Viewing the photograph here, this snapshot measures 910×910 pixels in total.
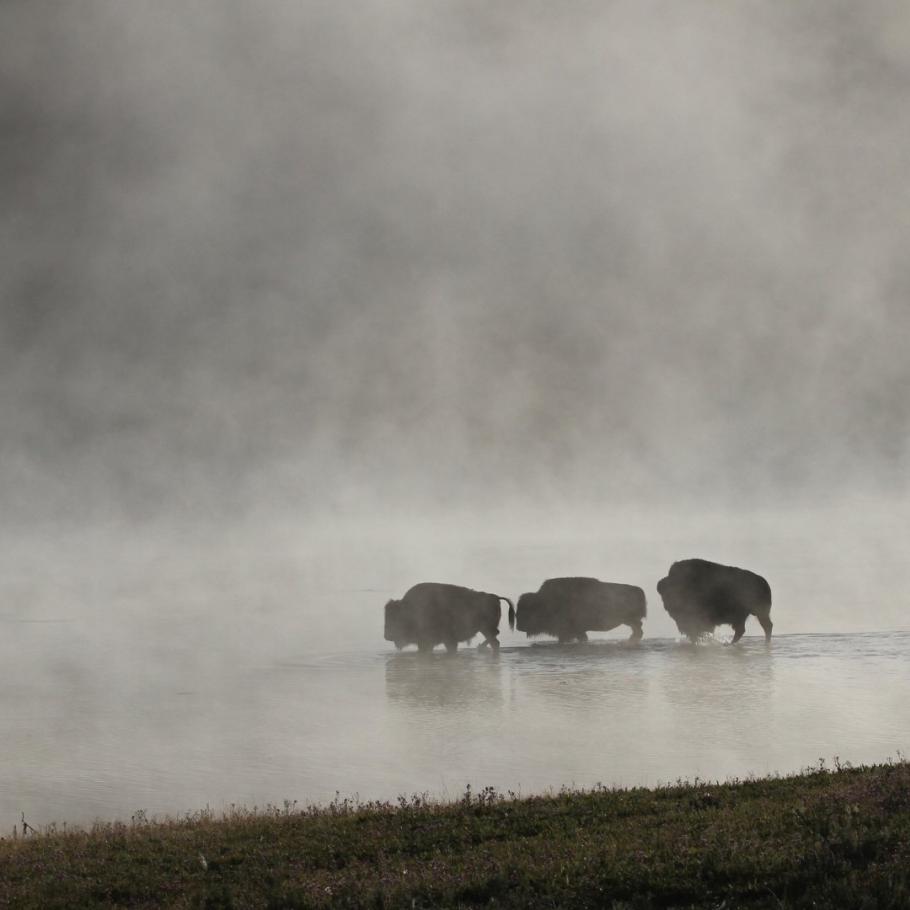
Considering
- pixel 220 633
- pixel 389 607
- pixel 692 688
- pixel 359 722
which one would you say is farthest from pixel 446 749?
pixel 220 633

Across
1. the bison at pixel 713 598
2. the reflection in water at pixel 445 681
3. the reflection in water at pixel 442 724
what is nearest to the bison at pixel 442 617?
the reflection in water at pixel 445 681

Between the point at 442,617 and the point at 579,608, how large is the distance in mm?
6285

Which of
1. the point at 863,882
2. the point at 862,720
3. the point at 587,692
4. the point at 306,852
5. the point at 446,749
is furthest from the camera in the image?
the point at 587,692

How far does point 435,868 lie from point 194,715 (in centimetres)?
2539

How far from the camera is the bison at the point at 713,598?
157ft

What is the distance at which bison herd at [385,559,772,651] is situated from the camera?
47344 mm

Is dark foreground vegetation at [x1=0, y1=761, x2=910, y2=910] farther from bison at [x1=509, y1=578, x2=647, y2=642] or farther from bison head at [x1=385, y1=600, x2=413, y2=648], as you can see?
bison at [x1=509, y1=578, x2=647, y2=642]

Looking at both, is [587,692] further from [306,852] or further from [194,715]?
[306,852]

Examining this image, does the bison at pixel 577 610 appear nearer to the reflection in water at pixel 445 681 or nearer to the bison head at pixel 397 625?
the reflection in water at pixel 445 681

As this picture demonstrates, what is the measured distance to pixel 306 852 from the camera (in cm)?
1316

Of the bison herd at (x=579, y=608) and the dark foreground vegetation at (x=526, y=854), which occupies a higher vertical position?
the bison herd at (x=579, y=608)

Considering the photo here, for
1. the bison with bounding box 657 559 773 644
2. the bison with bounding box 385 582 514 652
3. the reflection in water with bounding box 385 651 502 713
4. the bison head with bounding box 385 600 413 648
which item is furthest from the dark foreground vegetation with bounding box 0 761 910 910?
the bison with bounding box 657 559 773 644

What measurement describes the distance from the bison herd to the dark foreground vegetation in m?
31.1

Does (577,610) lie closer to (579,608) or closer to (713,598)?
(579,608)
